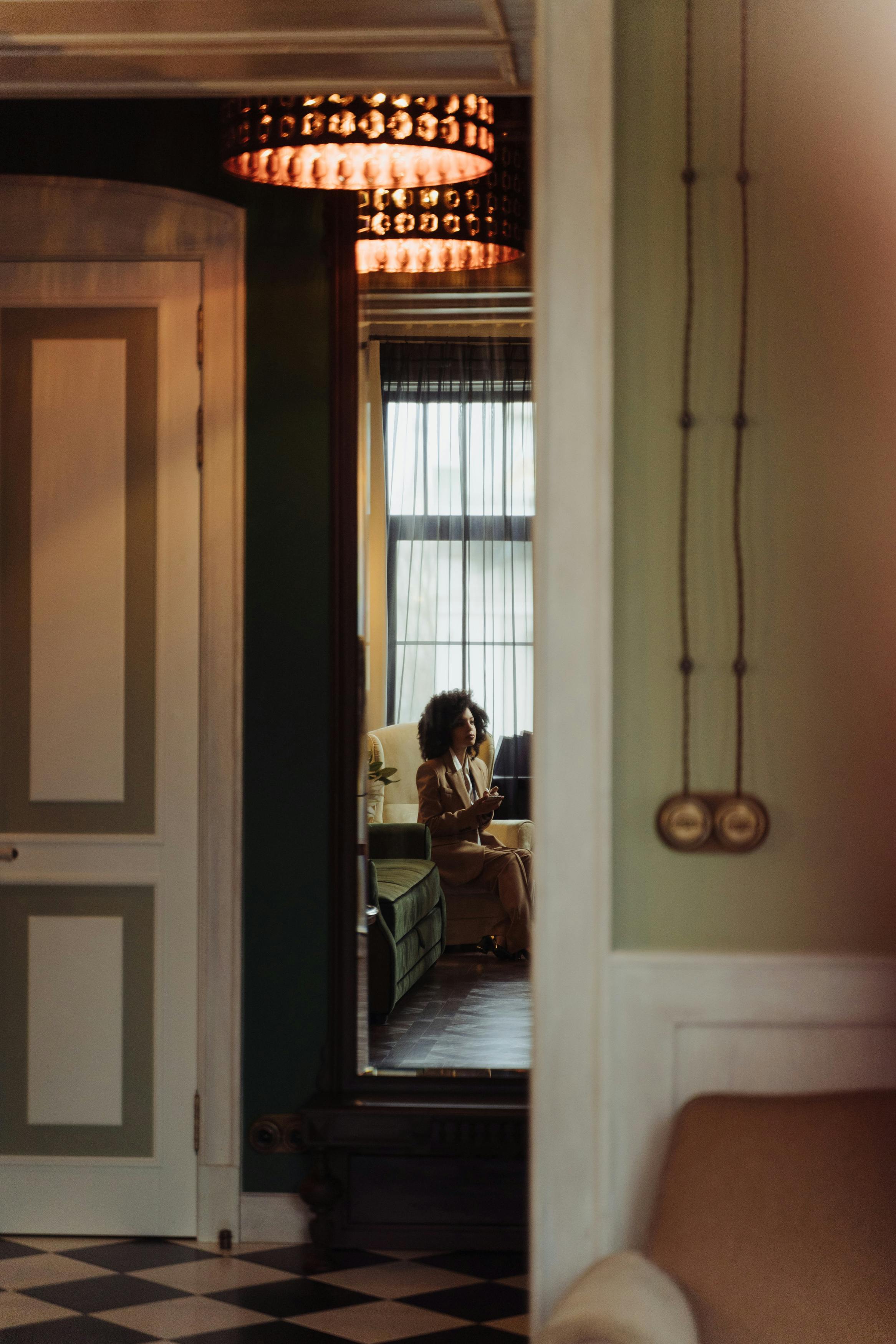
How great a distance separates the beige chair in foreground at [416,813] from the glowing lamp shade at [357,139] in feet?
4.90

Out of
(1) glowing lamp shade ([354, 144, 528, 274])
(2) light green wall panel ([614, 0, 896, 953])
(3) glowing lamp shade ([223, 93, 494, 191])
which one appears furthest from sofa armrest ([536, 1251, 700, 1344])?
(1) glowing lamp shade ([354, 144, 528, 274])

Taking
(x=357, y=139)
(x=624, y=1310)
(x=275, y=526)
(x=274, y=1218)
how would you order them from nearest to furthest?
(x=624, y=1310), (x=357, y=139), (x=274, y=1218), (x=275, y=526)

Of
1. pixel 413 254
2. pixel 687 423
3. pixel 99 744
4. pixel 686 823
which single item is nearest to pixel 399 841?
pixel 99 744

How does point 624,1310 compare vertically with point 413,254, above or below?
below

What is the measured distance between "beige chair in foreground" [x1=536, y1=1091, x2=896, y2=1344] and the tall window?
79.6 inches

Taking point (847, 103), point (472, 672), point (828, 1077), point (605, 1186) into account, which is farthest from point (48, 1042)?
point (847, 103)

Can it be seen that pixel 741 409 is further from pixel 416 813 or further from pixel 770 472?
pixel 416 813

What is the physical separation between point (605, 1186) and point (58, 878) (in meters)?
2.22

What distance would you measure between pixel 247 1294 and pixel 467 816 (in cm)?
139

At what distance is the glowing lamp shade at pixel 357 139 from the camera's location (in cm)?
291

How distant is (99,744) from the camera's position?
3742mm

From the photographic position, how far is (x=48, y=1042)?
3.70 metres

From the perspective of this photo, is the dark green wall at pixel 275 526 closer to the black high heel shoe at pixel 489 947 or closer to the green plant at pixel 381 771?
the green plant at pixel 381 771

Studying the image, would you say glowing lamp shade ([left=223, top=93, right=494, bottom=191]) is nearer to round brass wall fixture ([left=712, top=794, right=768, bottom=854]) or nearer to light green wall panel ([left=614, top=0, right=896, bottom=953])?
light green wall panel ([left=614, top=0, right=896, bottom=953])
